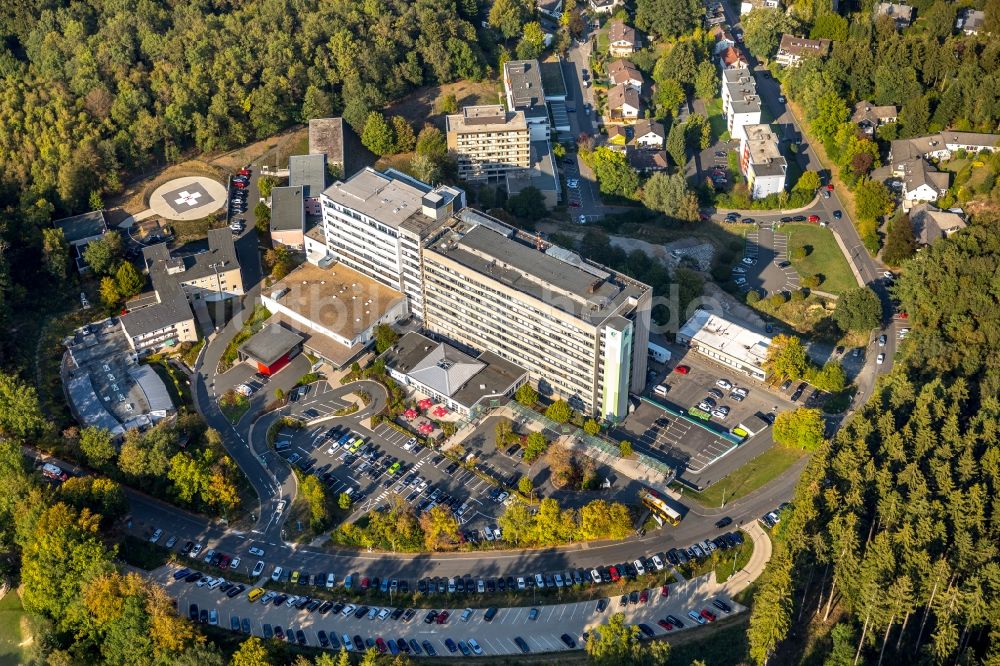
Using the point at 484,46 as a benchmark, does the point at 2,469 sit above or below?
below

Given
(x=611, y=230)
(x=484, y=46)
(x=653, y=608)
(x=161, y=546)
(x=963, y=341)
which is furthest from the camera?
(x=484, y=46)

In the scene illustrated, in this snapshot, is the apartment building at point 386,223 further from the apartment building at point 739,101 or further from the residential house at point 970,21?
the residential house at point 970,21

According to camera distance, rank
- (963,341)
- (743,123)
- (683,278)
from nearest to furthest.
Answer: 1. (963,341)
2. (683,278)
3. (743,123)

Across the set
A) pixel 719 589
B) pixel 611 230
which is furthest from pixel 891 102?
pixel 719 589

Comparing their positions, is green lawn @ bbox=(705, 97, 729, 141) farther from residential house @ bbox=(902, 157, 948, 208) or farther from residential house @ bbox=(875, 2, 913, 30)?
residential house @ bbox=(875, 2, 913, 30)

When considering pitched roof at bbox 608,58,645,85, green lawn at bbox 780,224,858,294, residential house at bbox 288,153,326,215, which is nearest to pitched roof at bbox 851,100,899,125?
green lawn at bbox 780,224,858,294

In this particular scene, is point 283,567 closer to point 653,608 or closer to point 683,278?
point 653,608

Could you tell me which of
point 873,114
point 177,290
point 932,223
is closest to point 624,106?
point 873,114

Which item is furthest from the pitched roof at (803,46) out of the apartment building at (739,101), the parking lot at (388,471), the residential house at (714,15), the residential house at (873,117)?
the parking lot at (388,471)
